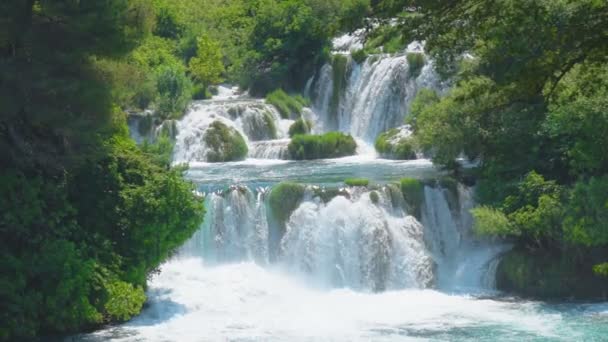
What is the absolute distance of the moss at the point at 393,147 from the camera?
2661 cm

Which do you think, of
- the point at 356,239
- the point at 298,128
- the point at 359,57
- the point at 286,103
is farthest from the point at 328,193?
the point at 359,57

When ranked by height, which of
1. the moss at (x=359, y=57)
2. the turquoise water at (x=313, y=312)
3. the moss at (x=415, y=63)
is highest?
the moss at (x=359, y=57)

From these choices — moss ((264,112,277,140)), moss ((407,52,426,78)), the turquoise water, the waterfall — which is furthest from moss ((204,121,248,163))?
the waterfall

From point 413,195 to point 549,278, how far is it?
3.51 metres

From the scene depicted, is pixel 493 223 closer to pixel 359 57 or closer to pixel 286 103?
pixel 359 57

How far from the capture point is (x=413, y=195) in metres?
21.3

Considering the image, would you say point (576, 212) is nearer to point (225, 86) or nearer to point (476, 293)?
point (476, 293)

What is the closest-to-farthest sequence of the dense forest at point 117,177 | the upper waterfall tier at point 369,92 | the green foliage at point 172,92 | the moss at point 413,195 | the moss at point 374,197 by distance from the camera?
the dense forest at point 117,177, the moss at point 374,197, the moss at point 413,195, the upper waterfall tier at point 369,92, the green foliage at point 172,92

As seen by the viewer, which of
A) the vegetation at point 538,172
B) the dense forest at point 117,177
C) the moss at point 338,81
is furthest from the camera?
the moss at point 338,81

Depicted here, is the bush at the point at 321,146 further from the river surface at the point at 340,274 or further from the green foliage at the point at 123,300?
the green foliage at the point at 123,300

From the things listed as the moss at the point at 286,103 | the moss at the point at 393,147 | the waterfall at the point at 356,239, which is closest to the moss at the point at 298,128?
the moss at the point at 286,103

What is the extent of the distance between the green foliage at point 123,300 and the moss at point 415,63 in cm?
1485

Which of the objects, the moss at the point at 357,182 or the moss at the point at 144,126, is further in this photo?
the moss at the point at 144,126

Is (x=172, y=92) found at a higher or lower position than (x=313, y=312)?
higher
